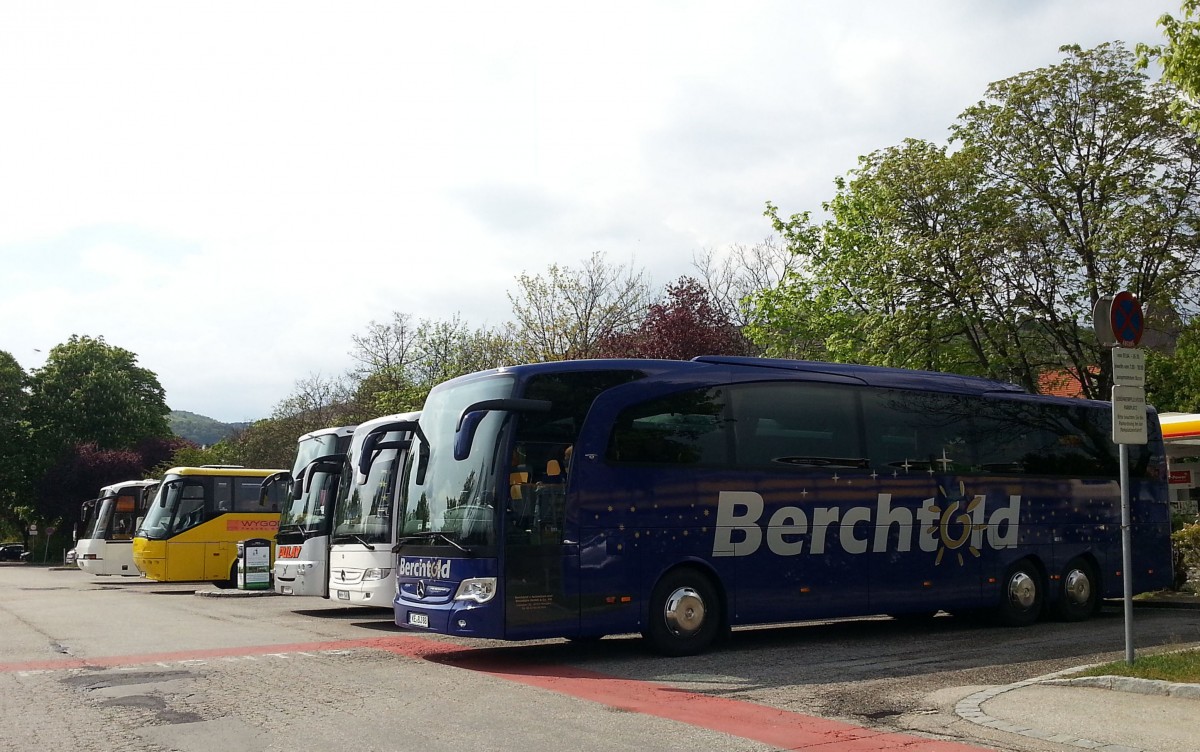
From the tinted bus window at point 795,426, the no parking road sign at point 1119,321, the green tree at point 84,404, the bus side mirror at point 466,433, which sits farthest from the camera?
the green tree at point 84,404

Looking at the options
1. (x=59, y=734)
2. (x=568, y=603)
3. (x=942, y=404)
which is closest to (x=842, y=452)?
(x=942, y=404)

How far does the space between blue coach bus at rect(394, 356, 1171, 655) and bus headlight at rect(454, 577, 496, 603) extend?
0.08ft

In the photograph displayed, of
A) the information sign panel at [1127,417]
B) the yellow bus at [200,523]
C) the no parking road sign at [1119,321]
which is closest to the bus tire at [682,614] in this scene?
the information sign panel at [1127,417]

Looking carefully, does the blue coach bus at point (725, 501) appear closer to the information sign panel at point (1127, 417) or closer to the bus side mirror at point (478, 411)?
the bus side mirror at point (478, 411)

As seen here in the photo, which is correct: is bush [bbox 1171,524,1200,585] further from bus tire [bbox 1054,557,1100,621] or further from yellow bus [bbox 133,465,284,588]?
yellow bus [bbox 133,465,284,588]

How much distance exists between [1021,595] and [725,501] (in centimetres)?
580

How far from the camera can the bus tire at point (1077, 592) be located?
1700 cm

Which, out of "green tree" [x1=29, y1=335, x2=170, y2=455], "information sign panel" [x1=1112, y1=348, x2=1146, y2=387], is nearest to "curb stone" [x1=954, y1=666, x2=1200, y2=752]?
"information sign panel" [x1=1112, y1=348, x2=1146, y2=387]

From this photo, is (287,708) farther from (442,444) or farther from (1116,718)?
(1116,718)

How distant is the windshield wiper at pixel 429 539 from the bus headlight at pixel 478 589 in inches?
11.8

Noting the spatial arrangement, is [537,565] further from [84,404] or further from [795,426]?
[84,404]

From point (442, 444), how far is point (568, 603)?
2404 mm

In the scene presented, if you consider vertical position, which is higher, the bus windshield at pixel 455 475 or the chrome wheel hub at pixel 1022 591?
the bus windshield at pixel 455 475

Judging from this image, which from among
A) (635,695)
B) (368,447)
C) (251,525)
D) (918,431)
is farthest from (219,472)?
(635,695)
